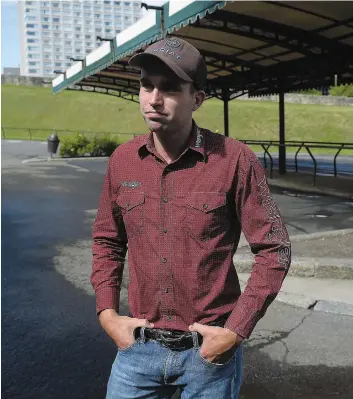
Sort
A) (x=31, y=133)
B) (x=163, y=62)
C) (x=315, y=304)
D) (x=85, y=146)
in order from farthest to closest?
(x=31, y=133), (x=85, y=146), (x=315, y=304), (x=163, y=62)

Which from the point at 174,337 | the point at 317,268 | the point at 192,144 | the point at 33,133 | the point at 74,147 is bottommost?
the point at 317,268

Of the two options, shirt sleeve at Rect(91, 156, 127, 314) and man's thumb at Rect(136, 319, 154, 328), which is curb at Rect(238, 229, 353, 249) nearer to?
shirt sleeve at Rect(91, 156, 127, 314)

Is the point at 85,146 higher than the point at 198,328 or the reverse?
higher

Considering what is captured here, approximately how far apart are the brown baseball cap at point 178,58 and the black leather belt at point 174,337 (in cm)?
83

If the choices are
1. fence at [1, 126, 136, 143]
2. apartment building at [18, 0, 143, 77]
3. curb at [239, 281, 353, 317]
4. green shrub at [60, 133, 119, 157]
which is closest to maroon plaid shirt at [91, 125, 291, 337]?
curb at [239, 281, 353, 317]

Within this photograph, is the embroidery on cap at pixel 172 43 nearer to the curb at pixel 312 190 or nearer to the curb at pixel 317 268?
the curb at pixel 317 268

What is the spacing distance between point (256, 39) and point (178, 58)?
9.55m

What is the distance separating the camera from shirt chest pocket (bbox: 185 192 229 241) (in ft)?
5.44

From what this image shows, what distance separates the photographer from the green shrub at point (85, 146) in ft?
82.4

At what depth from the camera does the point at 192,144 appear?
1.72m

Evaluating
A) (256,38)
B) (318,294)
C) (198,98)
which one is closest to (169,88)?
(198,98)

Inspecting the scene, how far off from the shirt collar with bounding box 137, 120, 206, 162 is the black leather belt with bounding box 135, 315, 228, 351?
0.59 meters

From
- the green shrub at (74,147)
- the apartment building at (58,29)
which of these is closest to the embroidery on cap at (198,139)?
the green shrub at (74,147)

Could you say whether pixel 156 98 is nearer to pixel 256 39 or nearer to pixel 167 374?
pixel 167 374
